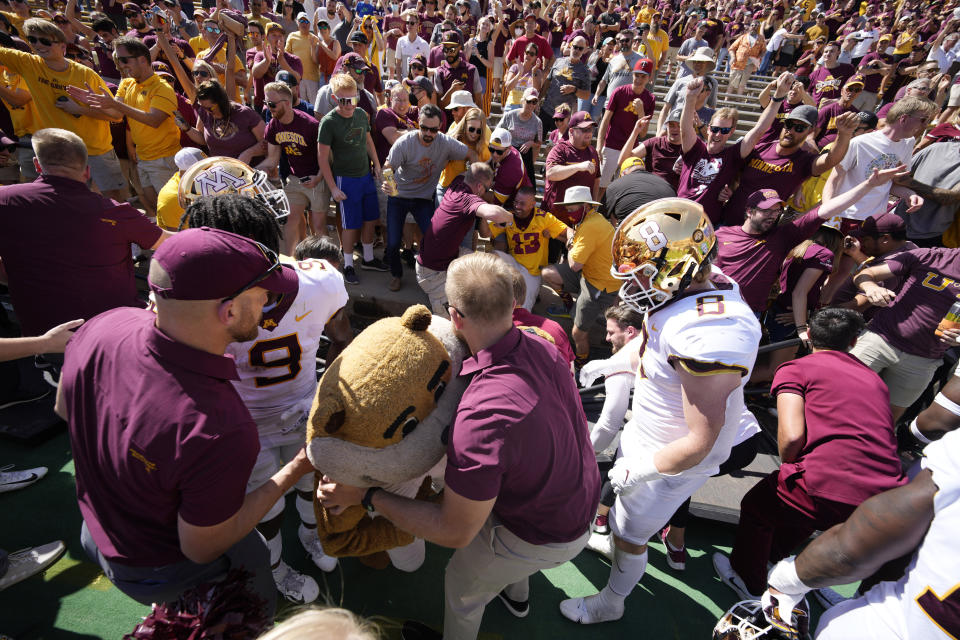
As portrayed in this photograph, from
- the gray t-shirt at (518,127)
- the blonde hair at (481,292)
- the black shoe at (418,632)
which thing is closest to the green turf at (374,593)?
the black shoe at (418,632)

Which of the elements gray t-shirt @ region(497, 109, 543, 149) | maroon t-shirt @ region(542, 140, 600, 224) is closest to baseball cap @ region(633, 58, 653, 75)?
gray t-shirt @ region(497, 109, 543, 149)

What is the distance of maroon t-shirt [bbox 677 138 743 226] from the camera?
5145 mm

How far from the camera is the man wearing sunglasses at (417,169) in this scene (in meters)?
5.58

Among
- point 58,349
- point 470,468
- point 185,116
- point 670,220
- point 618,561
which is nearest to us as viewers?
point 470,468

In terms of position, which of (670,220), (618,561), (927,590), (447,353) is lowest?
(618,561)

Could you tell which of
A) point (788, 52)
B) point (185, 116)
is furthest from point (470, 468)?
point (788, 52)

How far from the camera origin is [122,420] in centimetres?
156

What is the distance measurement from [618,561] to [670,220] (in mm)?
1911

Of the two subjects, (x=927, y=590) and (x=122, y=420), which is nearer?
(x=122, y=420)

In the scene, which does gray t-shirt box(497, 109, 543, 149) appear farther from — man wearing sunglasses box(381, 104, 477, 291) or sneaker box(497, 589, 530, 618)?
sneaker box(497, 589, 530, 618)

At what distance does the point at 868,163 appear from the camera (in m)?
4.96

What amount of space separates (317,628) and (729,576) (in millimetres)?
3006

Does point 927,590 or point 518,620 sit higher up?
point 927,590

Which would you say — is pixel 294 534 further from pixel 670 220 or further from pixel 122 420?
pixel 670 220
